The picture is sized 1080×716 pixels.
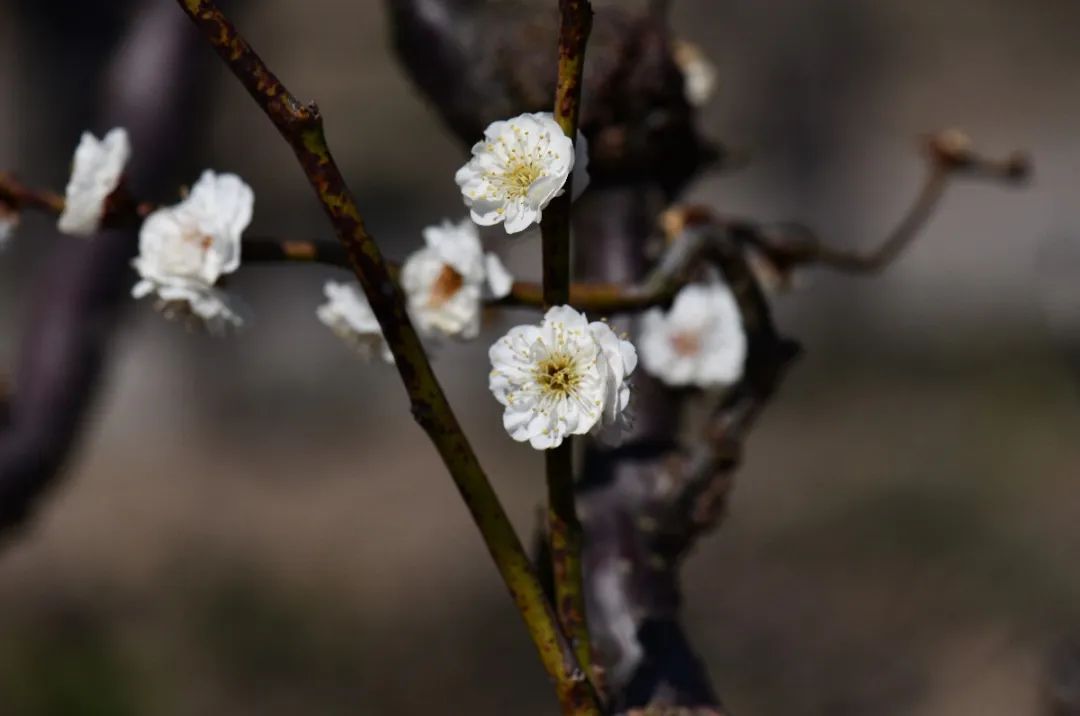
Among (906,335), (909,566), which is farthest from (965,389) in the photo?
(909,566)

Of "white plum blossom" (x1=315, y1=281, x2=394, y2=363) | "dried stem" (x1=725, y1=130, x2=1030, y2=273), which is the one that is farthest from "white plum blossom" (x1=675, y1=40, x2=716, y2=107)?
"white plum blossom" (x1=315, y1=281, x2=394, y2=363)

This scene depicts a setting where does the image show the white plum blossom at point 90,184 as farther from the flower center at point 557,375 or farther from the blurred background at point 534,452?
the blurred background at point 534,452

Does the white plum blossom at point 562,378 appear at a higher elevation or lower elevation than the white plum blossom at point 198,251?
lower

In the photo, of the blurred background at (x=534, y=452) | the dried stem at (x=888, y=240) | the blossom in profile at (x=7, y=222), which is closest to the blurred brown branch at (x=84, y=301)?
the blurred background at (x=534, y=452)

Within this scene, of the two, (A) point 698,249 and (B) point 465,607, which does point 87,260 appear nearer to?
(A) point 698,249

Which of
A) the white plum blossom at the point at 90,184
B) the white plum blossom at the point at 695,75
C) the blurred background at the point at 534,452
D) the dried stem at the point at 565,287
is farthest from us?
the blurred background at the point at 534,452
